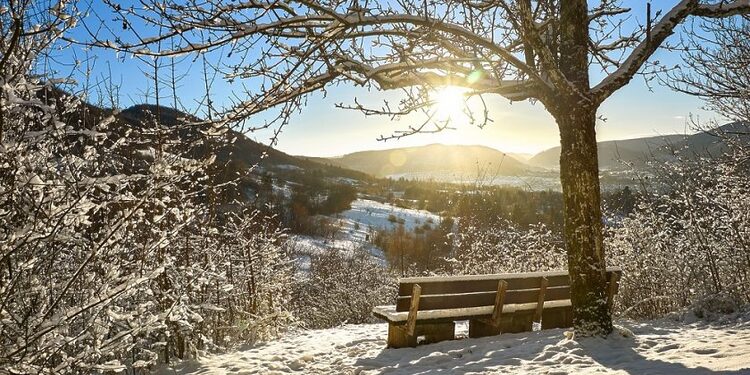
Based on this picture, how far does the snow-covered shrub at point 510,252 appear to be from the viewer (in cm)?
1419

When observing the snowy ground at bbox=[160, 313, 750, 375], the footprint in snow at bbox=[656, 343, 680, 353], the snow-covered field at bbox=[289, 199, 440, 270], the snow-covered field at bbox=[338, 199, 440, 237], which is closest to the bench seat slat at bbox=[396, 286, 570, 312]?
the snowy ground at bbox=[160, 313, 750, 375]

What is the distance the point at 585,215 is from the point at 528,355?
1752 mm

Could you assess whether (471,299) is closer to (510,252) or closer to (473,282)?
(473,282)

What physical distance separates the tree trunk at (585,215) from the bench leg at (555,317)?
167 centimetres

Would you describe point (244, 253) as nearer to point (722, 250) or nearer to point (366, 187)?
point (722, 250)

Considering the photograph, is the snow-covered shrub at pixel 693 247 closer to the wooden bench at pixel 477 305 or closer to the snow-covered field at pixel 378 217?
the wooden bench at pixel 477 305

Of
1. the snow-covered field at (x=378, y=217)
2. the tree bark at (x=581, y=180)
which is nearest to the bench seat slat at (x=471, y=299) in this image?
the tree bark at (x=581, y=180)

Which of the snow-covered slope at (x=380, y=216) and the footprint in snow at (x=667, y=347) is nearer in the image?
the footprint in snow at (x=667, y=347)

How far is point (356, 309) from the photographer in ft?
80.3

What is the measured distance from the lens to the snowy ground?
15.3 feet

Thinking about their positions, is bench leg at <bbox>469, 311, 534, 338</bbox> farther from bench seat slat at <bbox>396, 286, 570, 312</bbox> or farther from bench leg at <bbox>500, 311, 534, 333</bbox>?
bench seat slat at <bbox>396, 286, 570, 312</bbox>

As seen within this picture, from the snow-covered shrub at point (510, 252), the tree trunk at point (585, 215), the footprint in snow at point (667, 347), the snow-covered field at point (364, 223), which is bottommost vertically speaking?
the snow-covered field at point (364, 223)

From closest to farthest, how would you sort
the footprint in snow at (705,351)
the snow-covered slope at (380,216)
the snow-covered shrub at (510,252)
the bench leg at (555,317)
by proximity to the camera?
the footprint in snow at (705,351)
the bench leg at (555,317)
the snow-covered shrub at (510,252)
the snow-covered slope at (380,216)

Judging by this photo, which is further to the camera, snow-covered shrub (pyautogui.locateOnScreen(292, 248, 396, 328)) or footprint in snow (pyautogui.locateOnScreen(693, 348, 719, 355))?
snow-covered shrub (pyautogui.locateOnScreen(292, 248, 396, 328))
